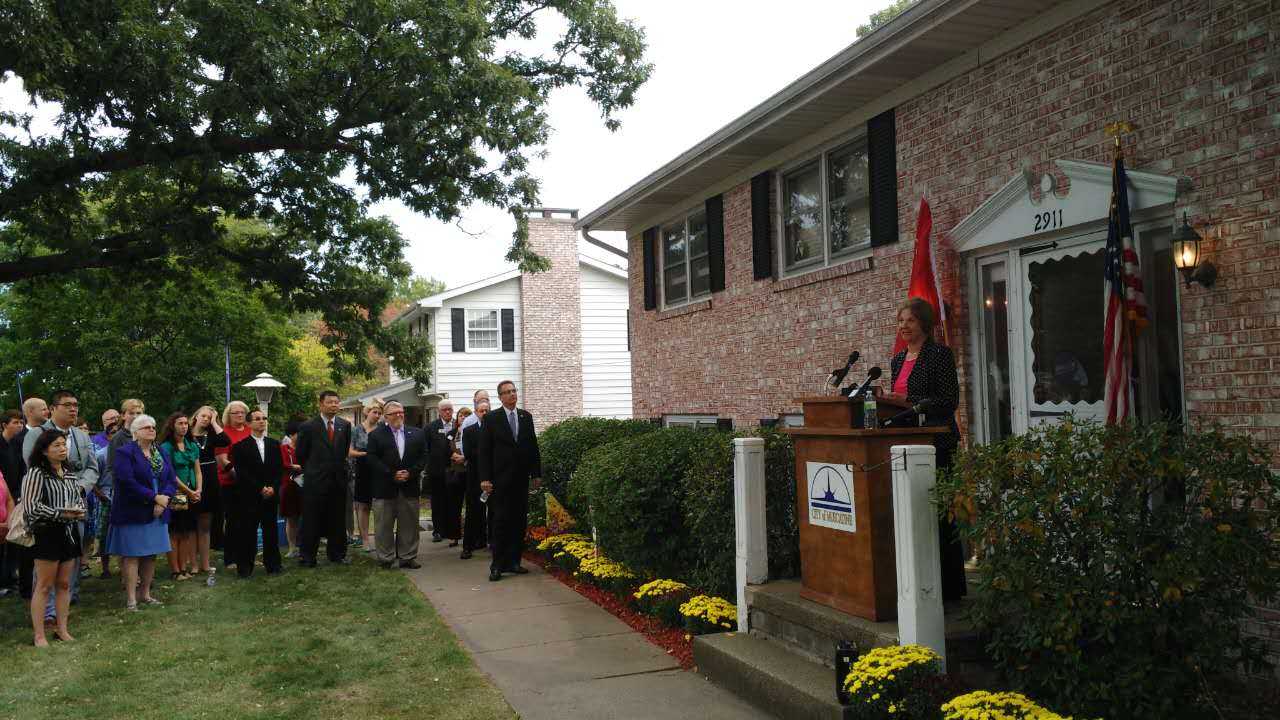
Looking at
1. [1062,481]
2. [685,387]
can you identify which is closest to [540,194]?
[685,387]

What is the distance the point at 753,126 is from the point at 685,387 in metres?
4.50

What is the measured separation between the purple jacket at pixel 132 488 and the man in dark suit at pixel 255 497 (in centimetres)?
181

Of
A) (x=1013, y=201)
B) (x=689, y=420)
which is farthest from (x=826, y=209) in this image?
(x=689, y=420)

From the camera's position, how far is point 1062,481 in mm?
4480

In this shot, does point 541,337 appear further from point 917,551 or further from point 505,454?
point 917,551

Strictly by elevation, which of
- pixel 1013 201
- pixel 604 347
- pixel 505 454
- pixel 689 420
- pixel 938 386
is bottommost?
pixel 505 454

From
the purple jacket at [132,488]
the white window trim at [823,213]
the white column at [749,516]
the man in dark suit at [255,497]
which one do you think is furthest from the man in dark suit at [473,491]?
the white column at [749,516]

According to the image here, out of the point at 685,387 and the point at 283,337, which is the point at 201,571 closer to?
the point at 685,387

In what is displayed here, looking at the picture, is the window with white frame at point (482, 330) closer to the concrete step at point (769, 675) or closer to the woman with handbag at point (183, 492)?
the woman with handbag at point (183, 492)

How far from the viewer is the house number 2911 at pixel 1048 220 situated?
23.3ft

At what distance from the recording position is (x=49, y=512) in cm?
782

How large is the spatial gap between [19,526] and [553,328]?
25.6 meters

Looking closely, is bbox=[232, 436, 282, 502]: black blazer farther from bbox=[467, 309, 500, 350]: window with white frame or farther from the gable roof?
bbox=[467, 309, 500, 350]: window with white frame

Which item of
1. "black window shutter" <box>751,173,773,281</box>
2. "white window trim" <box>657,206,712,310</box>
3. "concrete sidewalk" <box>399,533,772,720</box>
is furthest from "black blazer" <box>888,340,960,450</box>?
"white window trim" <box>657,206,712,310</box>
